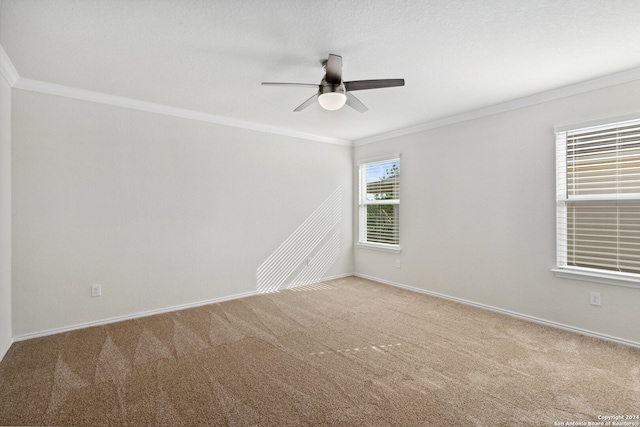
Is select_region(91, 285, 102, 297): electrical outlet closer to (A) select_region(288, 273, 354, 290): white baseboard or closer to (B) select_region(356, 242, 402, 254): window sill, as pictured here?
(A) select_region(288, 273, 354, 290): white baseboard

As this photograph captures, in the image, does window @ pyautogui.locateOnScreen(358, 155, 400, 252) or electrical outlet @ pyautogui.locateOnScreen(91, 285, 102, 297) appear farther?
window @ pyautogui.locateOnScreen(358, 155, 400, 252)

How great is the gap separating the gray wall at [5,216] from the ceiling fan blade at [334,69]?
2.74 m

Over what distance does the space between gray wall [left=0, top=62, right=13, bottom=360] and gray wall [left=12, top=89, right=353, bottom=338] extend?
0.10 metres

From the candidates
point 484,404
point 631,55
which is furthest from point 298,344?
point 631,55

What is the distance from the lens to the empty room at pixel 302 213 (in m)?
1.95

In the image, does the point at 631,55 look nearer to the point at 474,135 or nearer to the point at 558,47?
the point at 558,47

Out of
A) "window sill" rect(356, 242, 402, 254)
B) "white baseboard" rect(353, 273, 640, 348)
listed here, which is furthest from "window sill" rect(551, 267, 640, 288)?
"window sill" rect(356, 242, 402, 254)

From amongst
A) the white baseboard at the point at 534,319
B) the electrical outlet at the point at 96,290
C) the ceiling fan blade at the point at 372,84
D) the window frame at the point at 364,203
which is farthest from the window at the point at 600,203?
the electrical outlet at the point at 96,290

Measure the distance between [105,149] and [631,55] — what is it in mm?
4963

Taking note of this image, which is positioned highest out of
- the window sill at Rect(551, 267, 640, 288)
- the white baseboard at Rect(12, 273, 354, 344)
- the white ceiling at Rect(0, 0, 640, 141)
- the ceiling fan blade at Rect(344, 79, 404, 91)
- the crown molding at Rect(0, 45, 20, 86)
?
the white ceiling at Rect(0, 0, 640, 141)

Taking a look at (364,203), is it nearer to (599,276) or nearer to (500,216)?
(500,216)

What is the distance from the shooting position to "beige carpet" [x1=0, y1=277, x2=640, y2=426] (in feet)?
6.03

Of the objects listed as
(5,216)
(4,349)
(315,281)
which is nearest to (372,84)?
(5,216)

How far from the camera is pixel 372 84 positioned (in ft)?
7.84
